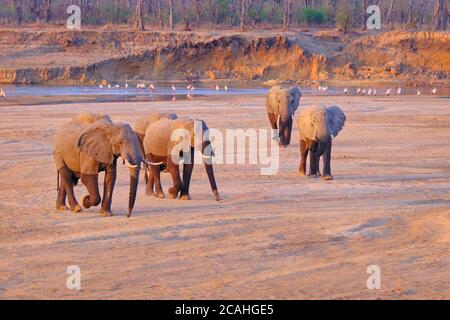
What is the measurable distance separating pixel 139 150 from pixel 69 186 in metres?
1.15

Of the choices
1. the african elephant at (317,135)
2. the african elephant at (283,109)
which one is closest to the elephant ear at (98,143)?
the african elephant at (317,135)

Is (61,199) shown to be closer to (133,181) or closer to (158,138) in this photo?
(133,181)

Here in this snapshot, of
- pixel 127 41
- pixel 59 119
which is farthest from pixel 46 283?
pixel 127 41

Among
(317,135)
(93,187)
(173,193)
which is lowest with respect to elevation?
(173,193)

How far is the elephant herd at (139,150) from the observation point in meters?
13.2

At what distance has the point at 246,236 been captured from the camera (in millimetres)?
12297

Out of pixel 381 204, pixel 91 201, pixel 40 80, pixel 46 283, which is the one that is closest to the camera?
pixel 46 283

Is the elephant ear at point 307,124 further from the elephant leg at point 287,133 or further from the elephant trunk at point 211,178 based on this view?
the elephant leg at point 287,133

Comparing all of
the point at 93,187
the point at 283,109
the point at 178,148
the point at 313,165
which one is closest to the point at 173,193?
the point at 178,148

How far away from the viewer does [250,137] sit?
24438mm

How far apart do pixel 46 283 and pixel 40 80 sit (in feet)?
146

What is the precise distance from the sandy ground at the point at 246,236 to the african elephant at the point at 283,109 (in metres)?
2.34

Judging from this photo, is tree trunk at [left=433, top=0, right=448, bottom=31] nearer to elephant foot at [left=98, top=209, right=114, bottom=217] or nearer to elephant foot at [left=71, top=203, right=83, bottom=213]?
elephant foot at [left=71, top=203, right=83, bottom=213]
